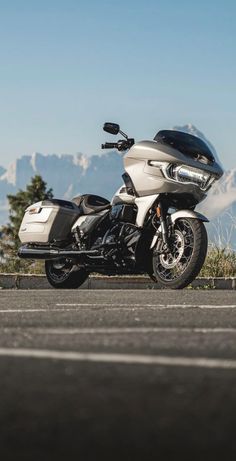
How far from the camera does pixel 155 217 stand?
11.0 meters

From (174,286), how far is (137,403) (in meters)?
7.38

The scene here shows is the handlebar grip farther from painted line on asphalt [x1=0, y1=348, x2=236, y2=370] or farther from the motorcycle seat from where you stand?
painted line on asphalt [x1=0, y1=348, x2=236, y2=370]

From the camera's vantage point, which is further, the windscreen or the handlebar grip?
the handlebar grip

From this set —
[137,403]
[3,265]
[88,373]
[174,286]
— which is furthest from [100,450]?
[3,265]

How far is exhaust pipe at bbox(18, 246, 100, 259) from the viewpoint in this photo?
12013mm

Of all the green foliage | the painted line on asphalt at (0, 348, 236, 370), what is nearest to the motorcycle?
the green foliage

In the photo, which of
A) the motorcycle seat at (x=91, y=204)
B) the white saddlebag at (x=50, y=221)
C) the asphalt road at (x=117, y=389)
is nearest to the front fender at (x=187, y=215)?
the motorcycle seat at (x=91, y=204)

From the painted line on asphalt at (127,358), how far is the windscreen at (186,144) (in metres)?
6.54

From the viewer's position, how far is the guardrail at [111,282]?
45.9ft

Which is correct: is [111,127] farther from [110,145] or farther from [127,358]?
[127,358]

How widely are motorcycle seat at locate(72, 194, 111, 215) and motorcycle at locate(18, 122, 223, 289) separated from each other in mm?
20

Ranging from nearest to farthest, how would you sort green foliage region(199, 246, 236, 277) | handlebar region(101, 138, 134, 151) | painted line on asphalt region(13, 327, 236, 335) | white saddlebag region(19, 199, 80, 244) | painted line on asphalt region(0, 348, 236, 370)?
painted line on asphalt region(0, 348, 236, 370), painted line on asphalt region(13, 327, 236, 335), handlebar region(101, 138, 134, 151), white saddlebag region(19, 199, 80, 244), green foliage region(199, 246, 236, 277)

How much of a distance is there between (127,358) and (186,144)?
6.87 meters

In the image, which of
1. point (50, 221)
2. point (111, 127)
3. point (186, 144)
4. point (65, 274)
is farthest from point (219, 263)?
point (186, 144)
